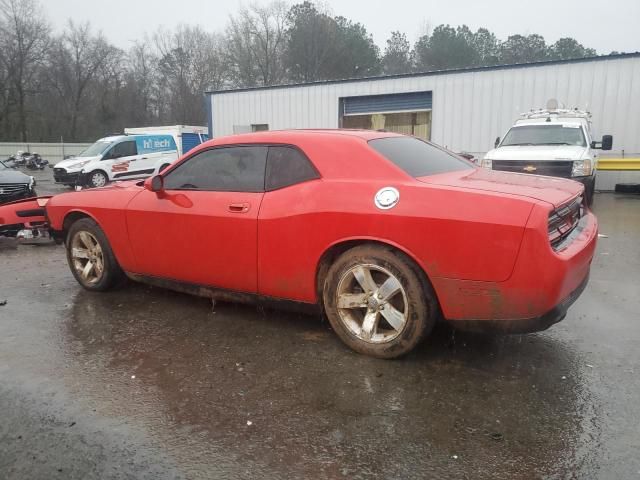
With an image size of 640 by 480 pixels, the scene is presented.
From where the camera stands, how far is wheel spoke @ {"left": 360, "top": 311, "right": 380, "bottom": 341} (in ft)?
10.9

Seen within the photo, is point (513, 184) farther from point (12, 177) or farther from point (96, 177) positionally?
point (96, 177)

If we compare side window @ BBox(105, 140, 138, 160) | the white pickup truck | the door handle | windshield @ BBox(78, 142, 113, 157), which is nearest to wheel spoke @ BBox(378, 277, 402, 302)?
the door handle

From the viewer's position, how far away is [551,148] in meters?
10.2

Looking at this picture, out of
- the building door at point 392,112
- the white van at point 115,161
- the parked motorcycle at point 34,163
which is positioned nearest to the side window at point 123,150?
the white van at point 115,161

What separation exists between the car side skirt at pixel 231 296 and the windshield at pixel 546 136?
876cm

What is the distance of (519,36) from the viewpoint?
5447cm

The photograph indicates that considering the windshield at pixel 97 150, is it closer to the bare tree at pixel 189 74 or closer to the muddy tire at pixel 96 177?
the muddy tire at pixel 96 177

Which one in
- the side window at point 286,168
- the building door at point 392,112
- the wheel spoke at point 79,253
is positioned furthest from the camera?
the building door at point 392,112

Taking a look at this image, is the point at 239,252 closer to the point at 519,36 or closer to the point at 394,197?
the point at 394,197

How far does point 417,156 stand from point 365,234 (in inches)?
34.3

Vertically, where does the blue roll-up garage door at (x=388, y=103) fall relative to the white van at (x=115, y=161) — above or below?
above

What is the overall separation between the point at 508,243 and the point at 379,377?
3.65 feet

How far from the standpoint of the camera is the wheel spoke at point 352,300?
11.0 feet

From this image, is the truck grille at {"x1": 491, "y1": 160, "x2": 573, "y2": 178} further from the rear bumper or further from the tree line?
the tree line
